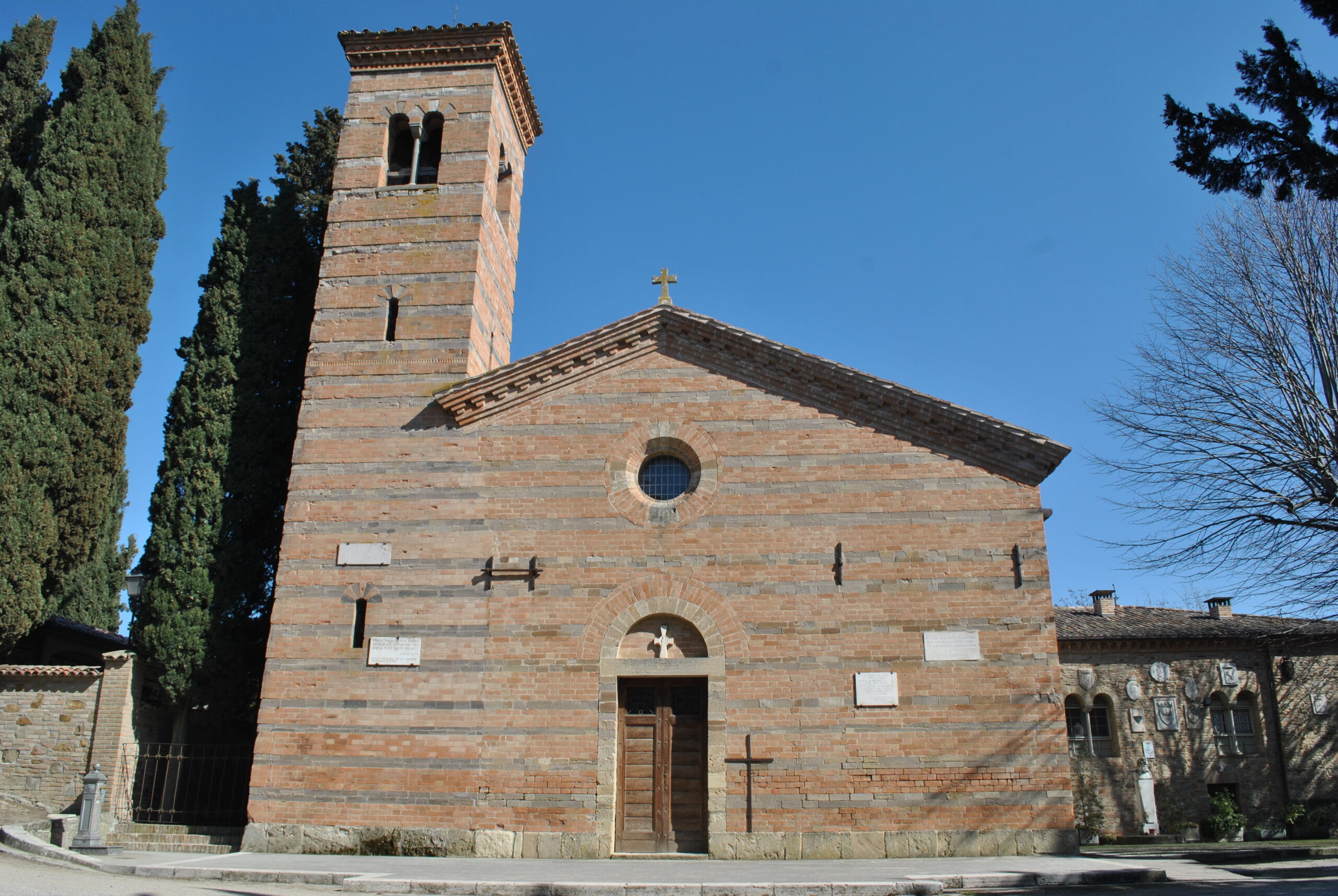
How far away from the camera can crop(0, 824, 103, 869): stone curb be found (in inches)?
488

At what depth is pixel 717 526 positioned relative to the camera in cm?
1486

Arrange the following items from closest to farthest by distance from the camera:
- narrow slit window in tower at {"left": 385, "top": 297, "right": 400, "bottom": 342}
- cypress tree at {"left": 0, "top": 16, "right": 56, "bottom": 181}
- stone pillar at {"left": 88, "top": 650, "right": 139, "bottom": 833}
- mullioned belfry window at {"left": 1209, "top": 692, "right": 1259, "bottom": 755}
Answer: stone pillar at {"left": 88, "top": 650, "right": 139, "bottom": 833}, narrow slit window in tower at {"left": 385, "top": 297, "right": 400, "bottom": 342}, cypress tree at {"left": 0, "top": 16, "right": 56, "bottom": 181}, mullioned belfry window at {"left": 1209, "top": 692, "right": 1259, "bottom": 755}

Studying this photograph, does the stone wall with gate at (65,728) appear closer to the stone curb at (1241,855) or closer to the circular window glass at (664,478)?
the circular window glass at (664,478)

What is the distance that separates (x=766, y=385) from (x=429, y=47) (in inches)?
378

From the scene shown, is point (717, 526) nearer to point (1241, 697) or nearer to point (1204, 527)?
point (1204, 527)

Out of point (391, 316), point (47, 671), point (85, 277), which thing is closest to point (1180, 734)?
point (391, 316)

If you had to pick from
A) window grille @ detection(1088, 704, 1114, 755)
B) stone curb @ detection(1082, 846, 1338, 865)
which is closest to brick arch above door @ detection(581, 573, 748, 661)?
stone curb @ detection(1082, 846, 1338, 865)

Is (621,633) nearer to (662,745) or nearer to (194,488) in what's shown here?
(662,745)

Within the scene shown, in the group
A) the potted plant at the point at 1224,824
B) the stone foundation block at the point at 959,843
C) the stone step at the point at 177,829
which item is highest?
the stone foundation block at the point at 959,843

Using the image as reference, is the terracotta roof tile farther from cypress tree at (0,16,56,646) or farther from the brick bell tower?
the brick bell tower

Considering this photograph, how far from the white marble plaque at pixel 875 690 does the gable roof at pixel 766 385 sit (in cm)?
363

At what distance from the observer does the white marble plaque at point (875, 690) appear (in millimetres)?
13836

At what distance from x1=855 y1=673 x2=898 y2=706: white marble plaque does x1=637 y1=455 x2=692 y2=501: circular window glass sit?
12.9ft

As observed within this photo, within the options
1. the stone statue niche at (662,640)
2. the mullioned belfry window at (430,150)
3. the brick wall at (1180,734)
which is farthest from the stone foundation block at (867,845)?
the brick wall at (1180,734)
